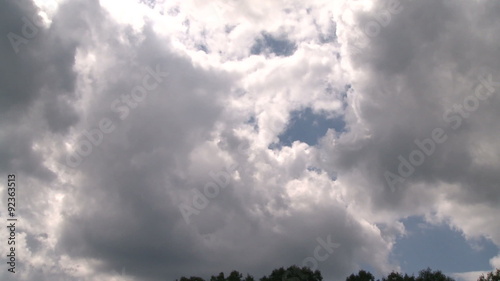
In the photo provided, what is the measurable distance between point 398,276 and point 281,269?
2030 cm

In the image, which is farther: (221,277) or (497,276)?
(221,277)

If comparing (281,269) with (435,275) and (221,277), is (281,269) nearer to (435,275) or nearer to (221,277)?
(221,277)

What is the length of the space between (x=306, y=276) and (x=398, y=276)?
615 inches

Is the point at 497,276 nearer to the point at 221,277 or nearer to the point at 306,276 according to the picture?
the point at 306,276

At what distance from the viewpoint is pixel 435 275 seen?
83.9 m

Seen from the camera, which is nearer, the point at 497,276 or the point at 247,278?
the point at 497,276

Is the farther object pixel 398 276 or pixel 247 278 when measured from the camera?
pixel 247 278

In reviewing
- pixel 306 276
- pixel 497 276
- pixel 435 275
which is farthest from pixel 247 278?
pixel 497 276

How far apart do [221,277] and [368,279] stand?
26309 mm

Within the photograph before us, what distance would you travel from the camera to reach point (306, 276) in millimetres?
81250

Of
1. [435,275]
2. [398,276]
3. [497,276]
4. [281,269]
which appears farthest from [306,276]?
[497,276]

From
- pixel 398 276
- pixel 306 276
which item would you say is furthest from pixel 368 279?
pixel 306 276

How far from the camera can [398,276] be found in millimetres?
78125

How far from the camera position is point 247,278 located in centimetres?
8381
